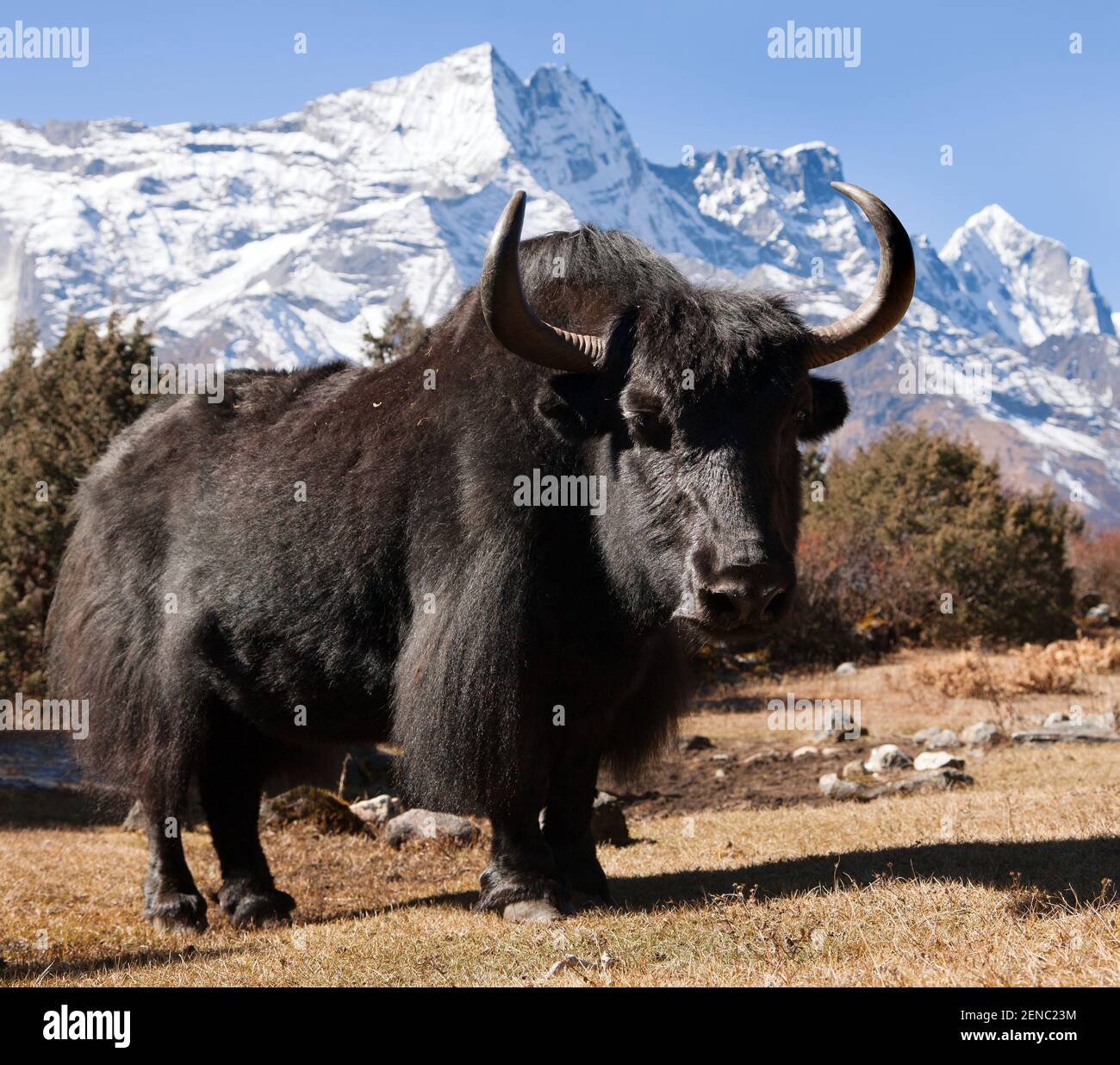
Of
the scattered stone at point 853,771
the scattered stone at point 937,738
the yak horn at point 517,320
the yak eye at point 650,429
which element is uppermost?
the yak horn at point 517,320

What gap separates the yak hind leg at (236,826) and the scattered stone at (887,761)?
656 centimetres

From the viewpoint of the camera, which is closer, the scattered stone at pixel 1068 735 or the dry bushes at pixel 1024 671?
the scattered stone at pixel 1068 735

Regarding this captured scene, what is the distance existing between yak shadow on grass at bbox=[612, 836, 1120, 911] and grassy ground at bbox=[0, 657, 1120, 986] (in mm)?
24

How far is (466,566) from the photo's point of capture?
5699mm

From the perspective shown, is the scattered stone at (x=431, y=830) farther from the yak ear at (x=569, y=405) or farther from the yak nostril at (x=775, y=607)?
the yak nostril at (x=775, y=607)

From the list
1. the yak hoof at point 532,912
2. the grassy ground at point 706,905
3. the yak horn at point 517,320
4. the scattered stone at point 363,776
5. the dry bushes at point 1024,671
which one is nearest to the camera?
the grassy ground at point 706,905

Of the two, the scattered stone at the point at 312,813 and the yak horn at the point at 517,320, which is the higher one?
the yak horn at the point at 517,320

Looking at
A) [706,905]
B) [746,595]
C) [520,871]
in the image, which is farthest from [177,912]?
[746,595]

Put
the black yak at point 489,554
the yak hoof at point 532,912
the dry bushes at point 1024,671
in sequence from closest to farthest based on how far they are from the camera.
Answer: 1. the black yak at point 489,554
2. the yak hoof at point 532,912
3. the dry bushes at point 1024,671

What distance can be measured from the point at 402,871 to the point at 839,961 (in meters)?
4.93

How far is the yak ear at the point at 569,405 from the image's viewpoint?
5496mm

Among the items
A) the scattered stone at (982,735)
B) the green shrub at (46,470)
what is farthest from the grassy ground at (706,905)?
the green shrub at (46,470)

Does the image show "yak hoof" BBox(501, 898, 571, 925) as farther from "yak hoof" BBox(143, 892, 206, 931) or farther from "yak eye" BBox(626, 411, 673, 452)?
"yak eye" BBox(626, 411, 673, 452)
